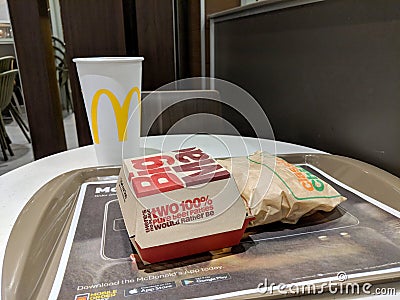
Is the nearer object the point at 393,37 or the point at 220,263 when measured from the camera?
the point at 220,263

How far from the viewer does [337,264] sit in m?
0.34

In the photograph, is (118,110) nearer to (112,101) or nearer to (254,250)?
(112,101)

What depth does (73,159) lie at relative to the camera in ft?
2.52

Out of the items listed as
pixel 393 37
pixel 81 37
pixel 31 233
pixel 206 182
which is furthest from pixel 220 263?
pixel 81 37

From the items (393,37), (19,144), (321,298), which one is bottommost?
(19,144)

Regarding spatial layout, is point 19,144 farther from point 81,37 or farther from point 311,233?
point 311,233

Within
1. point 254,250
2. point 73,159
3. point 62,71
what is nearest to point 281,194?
point 254,250

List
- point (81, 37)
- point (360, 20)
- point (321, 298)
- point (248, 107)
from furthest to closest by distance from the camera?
point (81, 37) < point (248, 107) < point (360, 20) < point (321, 298)

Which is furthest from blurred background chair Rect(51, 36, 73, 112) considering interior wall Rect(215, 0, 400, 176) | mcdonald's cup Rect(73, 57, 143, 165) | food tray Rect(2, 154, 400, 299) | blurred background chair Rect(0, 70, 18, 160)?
food tray Rect(2, 154, 400, 299)

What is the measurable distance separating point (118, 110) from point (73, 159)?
0.22 metres

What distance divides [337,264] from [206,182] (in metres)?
0.15

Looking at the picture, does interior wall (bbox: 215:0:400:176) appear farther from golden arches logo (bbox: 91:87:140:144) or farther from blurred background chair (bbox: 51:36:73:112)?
blurred background chair (bbox: 51:36:73:112)

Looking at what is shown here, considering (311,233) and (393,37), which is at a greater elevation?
(393,37)

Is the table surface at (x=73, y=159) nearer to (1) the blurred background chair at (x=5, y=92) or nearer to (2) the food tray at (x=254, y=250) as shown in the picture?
(2) the food tray at (x=254, y=250)
